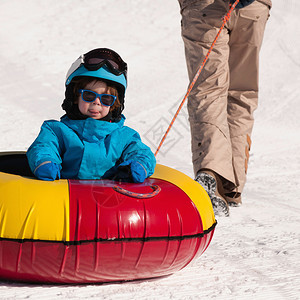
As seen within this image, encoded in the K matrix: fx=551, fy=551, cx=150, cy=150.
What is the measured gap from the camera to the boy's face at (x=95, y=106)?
9.48 ft

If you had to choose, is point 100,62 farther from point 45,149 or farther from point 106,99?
point 45,149

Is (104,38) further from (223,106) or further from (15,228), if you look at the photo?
(15,228)

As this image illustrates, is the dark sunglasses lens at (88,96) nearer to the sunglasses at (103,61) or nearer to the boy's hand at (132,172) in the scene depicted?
the sunglasses at (103,61)

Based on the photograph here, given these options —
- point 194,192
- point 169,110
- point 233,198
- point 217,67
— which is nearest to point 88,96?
point 194,192

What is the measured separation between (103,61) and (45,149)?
576 millimetres

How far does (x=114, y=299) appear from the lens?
222 cm

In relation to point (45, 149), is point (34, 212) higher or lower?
lower

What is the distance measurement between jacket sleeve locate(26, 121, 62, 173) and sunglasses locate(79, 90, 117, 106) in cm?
24

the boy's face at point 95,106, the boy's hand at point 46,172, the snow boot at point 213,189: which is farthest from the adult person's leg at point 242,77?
the boy's hand at point 46,172

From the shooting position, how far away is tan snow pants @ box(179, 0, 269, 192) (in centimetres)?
393

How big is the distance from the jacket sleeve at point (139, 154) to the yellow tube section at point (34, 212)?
513 mm

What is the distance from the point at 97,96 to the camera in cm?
290

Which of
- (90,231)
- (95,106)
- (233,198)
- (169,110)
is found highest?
(95,106)

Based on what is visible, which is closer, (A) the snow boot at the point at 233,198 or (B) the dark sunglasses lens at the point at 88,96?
(B) the dark sunglasses lens at the point at 88,96
